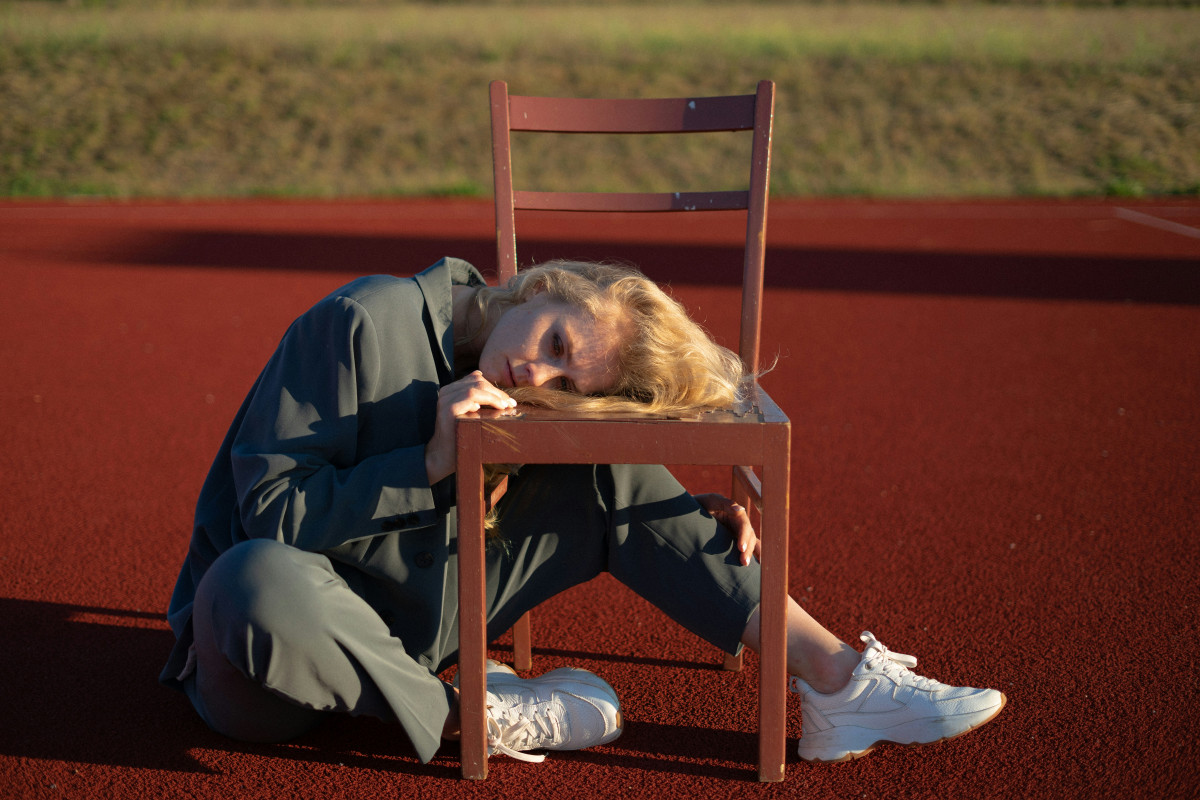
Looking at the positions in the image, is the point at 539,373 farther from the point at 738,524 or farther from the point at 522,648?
the point at 522,648

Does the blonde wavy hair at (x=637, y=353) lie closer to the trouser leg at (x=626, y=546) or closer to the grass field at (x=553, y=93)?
the trouser leg at (x=626, y=546)

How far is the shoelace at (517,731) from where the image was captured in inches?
76.7

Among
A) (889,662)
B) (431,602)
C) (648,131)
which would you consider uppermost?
(648,131)

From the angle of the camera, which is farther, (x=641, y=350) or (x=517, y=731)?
(x=517, y=731)

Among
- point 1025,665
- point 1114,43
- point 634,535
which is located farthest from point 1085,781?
point 1114,43

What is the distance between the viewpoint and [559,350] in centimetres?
186

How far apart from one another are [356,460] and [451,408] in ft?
0.86

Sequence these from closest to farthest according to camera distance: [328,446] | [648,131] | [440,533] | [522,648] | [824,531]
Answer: [328,446], [440,533], [522,648], [648,131], [824,531]

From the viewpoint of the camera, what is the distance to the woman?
1.75m

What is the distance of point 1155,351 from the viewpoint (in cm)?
523

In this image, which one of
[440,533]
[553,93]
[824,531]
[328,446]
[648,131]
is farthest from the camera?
[553,93]

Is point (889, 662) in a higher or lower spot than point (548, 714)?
higher

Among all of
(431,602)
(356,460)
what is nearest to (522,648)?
(431,602)

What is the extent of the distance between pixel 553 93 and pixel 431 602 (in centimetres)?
1359
